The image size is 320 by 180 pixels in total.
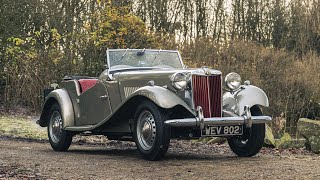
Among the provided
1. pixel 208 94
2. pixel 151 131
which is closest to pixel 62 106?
pixel 151 131

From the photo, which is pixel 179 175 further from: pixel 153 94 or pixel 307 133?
pixel 307 133

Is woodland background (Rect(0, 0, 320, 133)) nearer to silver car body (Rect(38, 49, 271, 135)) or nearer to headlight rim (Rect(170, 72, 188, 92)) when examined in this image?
silver car body (Rect(38, 49, 271, 135))

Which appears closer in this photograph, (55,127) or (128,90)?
(128,90)

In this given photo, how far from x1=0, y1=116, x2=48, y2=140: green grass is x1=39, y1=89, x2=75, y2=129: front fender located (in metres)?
2.41

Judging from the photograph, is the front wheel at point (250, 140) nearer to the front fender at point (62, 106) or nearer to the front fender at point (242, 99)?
the front fender at point (242, 99)

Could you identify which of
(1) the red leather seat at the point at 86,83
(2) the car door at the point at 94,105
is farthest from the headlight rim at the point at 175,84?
(1) the red leather seat at the point at 86,83

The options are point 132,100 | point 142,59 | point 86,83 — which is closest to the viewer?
point 132,100

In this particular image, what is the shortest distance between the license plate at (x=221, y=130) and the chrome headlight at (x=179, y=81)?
65cm

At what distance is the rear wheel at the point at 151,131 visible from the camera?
289 inches

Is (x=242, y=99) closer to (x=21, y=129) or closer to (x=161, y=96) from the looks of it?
(x=161, y=96)

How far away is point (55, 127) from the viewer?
10.0m

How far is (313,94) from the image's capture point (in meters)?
18.8

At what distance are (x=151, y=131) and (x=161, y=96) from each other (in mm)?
499

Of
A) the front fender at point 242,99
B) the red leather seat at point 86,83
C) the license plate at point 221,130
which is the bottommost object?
the license plate at point 221,130
